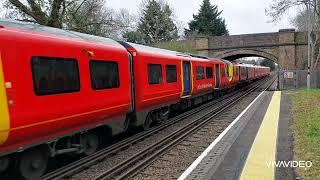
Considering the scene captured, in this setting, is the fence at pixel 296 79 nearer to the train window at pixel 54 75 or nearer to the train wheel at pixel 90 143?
the train wheel at pixel 90 143

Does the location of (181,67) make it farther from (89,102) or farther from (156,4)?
(156,4)

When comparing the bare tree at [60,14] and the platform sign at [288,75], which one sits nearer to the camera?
the bare tree at [60,14]

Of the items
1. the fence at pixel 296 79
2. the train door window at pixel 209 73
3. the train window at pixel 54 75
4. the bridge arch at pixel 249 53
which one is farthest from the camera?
the bridge arch at pixel 249 53

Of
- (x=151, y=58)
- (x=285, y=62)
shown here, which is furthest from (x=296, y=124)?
(x=285, y=62)

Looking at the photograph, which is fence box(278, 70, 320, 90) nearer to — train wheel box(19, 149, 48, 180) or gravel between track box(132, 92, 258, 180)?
gravel between track box(132, 92, 258, 180)

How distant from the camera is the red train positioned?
26.0ft

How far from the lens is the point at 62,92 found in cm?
938

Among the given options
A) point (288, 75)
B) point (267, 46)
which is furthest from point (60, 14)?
point (267, 46)

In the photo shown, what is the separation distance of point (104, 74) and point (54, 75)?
2291 millimetres

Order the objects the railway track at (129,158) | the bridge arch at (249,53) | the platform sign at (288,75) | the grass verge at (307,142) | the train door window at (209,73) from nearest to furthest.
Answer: the grass verge at (307,142)
the railway track at (129,158)
the train door window at (209,73)
the platform sign at (288,75)
the bridge arch at (249,53)

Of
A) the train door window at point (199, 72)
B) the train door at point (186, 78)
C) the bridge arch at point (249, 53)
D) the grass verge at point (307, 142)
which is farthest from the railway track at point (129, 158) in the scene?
the bridge arch at point (249, 53)

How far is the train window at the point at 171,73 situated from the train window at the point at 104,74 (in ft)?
17.0

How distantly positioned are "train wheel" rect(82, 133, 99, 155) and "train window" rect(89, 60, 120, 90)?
1.29 m

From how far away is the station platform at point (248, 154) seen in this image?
8719mm
